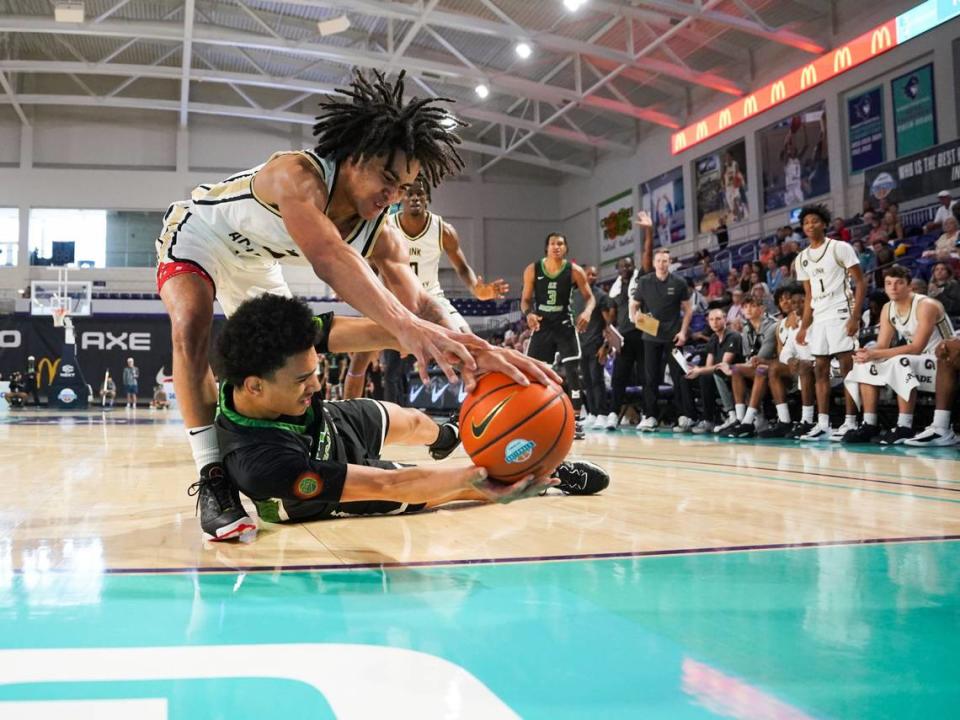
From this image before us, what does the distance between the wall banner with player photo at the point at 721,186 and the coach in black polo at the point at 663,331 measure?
10.8 meters

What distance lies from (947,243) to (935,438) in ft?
15.2

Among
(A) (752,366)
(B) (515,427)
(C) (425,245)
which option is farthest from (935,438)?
(B) (515,427)

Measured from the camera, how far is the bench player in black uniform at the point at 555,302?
8.43m

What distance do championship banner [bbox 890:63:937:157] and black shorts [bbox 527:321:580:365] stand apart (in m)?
9.59

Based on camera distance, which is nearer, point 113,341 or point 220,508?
point 220,508

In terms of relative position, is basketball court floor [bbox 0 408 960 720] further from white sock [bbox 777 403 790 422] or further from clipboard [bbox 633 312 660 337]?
clipboard [bbox 633 312 660 337]

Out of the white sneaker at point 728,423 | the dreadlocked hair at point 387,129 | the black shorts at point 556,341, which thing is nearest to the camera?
the dreadlocked hair at point 387,129

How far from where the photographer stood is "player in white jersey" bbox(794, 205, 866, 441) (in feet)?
22.5

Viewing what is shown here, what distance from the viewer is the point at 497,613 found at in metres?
1.55

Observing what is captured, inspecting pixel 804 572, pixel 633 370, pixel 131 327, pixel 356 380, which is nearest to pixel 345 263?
pixel 804 572

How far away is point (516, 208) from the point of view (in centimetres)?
2842

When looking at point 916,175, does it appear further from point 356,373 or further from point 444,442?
point 444,442

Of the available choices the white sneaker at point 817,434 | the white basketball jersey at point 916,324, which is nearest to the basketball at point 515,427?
the white basketball jersey at point 916,324

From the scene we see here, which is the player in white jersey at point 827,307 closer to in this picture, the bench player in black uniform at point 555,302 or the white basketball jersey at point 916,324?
the white basketball jersey at point 916,324
